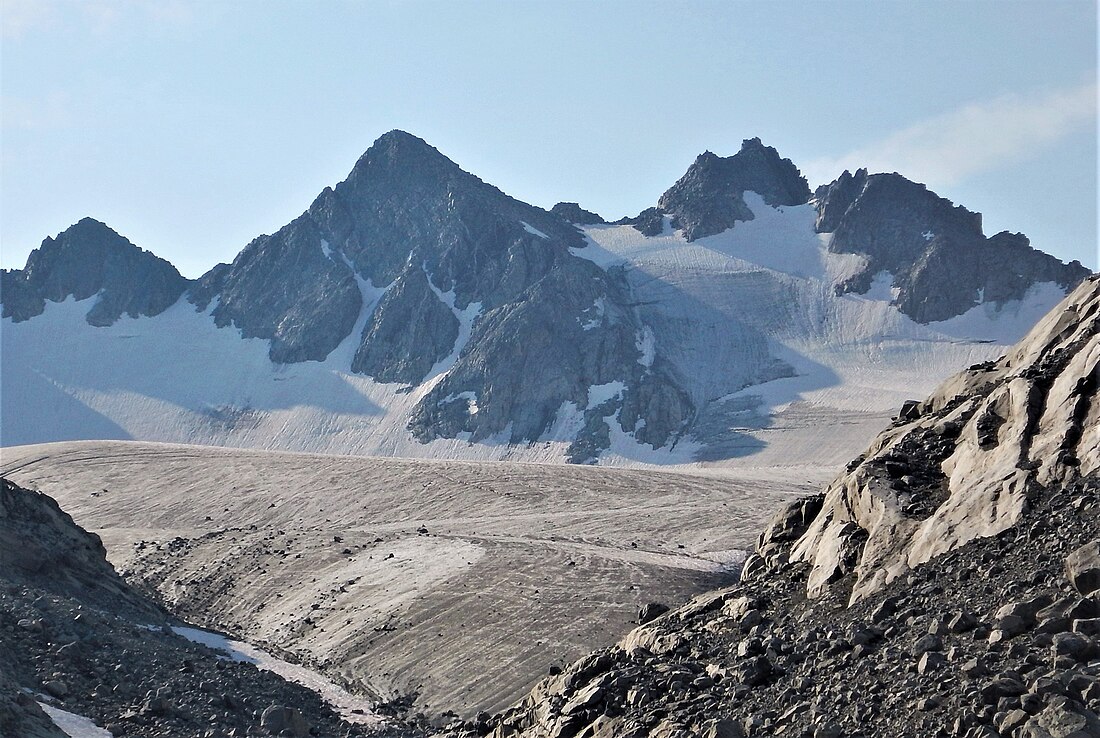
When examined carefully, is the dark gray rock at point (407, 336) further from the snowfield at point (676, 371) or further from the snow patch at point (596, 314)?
the snow patch at point (596, 314)

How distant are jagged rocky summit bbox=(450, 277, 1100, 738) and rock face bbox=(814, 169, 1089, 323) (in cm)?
16230

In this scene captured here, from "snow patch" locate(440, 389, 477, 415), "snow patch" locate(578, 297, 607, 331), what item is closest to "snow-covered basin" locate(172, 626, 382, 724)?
"snow patch" locate(440, 389, 477, 415)

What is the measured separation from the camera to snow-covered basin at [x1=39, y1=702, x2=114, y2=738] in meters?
27.3

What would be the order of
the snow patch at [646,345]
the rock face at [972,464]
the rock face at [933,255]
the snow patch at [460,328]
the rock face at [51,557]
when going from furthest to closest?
the rock face at [933,255] → the snow patch at [460,328] → the snow patch at [646,345] → the rock face at [51,557] → the rock face at [972,464]

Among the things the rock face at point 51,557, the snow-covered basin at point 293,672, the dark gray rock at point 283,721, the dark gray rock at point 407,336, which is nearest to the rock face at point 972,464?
the dark gray rock at point 283,721

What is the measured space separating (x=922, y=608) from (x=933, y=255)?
173761 mm

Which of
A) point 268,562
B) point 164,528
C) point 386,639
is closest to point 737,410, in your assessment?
point 164,528

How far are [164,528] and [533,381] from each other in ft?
272

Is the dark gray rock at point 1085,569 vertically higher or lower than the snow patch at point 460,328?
lower

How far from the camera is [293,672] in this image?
1769 inches

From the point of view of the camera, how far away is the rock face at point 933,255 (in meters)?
180

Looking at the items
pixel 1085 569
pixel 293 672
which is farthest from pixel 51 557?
pixel 1085 569

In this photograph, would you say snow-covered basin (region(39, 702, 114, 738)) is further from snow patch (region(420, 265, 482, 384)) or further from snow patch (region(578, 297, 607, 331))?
snow patch (region(578, 297, 607, 331))

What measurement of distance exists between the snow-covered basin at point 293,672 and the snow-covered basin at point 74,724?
10.7 meters
